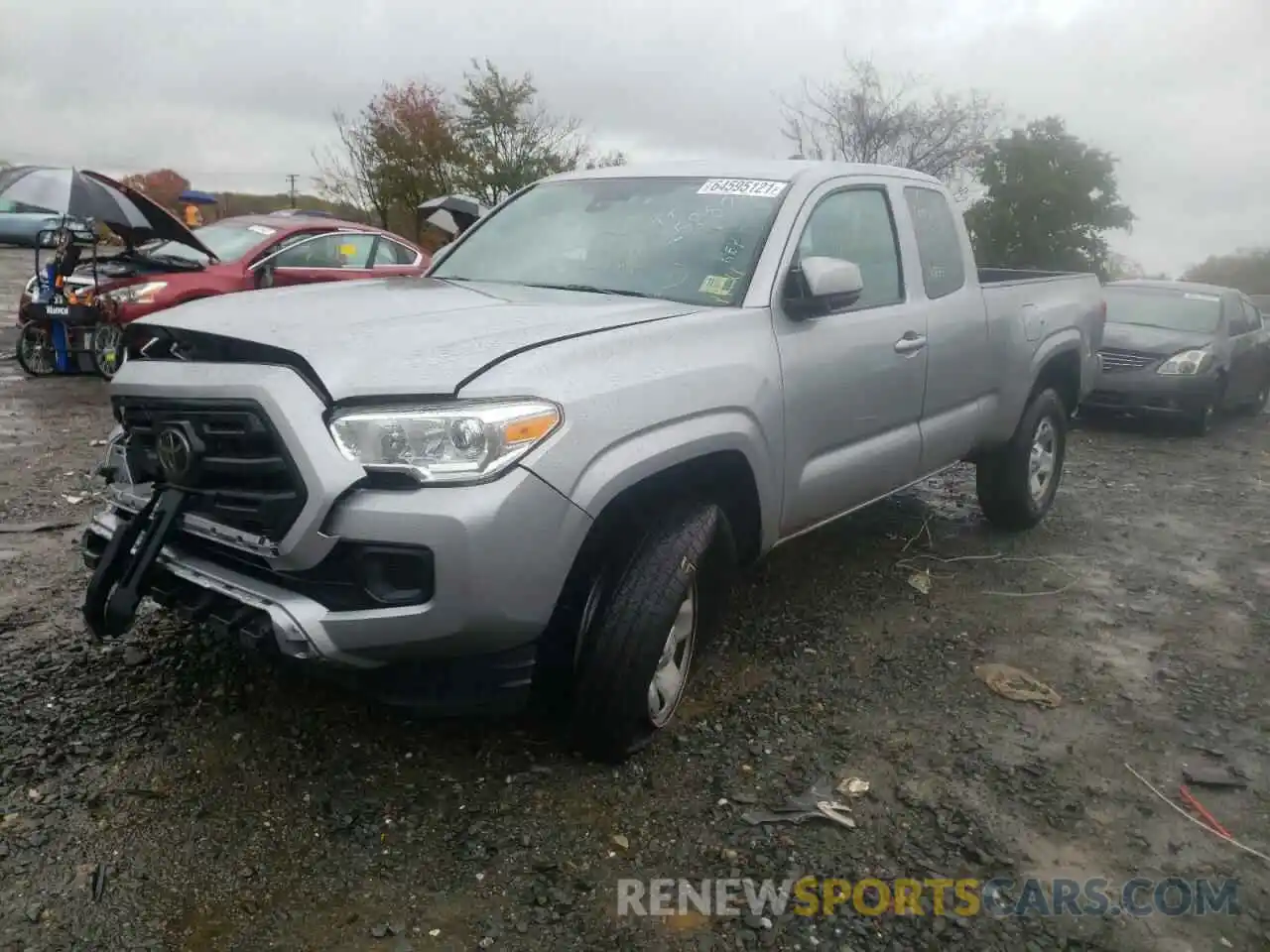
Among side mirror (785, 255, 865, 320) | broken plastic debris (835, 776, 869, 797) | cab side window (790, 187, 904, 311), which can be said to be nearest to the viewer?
broken plastic debris (835, 776, 869, 797)

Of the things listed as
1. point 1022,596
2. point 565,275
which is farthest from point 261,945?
point 1022,596

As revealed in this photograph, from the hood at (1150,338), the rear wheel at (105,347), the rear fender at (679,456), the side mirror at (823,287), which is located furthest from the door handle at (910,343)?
the rear wheel at (105,347)

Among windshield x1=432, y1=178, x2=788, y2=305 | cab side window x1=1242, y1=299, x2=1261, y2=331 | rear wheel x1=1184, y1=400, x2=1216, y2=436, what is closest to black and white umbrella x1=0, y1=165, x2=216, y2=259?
windshield x1=432, y1=178, x2=788, y2=305

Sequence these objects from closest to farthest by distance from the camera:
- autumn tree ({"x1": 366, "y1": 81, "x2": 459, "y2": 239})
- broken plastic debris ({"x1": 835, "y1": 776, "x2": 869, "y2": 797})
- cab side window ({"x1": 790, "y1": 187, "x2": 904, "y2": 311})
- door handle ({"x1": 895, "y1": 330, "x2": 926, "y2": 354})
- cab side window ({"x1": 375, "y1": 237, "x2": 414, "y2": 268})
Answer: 1. broken plastic debris ({"x1": 835, "y1": 776, "x2": 869, "y2": 797})
2. cab side window ({"x1": 790, "y1": 187, "x2": 904, "y2": 311})
3. door handle ({"x1": 895, "y1": 330, "x2": 926, "y2": 354})
4. cab side window ({"x1": 375, "y1": 237, "x2": 414, "y2": 268})
5. autumn tree ({"x1": 366, "y1": 81, "x2": 459, "y2": 239})

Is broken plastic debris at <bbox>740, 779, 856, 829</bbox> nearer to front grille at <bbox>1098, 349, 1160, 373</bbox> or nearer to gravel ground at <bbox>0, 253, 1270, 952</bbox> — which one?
gravel ground at <bbox>0, 253, 1270, 952</bbox>

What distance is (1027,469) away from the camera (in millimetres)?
5406

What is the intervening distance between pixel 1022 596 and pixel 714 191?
8.00 feet

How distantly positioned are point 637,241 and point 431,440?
157 centimetres

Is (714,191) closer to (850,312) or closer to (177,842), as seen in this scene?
(850,312)

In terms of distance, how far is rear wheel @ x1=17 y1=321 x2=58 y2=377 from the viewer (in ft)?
31.3

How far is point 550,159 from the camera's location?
72.6 ft

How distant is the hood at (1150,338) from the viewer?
9.79m

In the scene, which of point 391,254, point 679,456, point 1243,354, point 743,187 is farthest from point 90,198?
point 1243,354

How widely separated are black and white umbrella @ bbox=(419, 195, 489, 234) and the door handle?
2.04 meters
